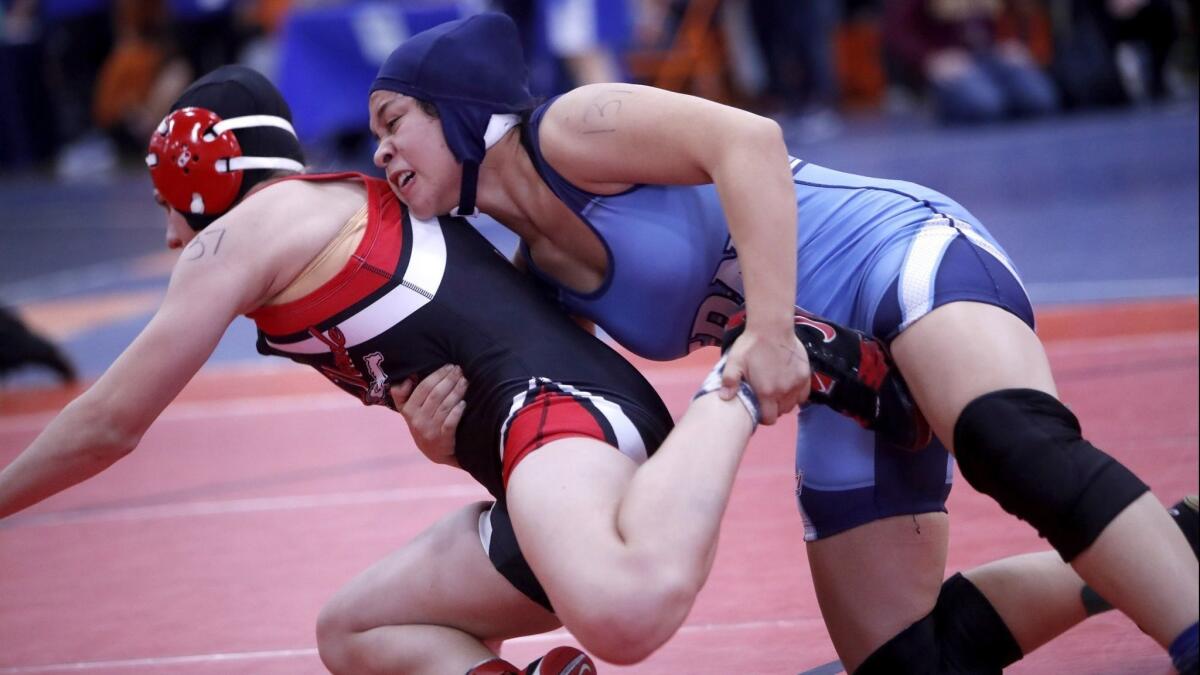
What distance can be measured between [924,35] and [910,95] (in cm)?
139

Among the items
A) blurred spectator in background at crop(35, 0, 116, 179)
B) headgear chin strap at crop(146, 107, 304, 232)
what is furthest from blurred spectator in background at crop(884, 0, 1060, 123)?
headgear chin strap at crop(146, 107, 304, 232)

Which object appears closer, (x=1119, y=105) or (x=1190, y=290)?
(x=1190, y=290)

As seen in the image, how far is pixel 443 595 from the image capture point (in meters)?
2.96

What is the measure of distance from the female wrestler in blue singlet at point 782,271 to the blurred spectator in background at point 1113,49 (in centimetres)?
988

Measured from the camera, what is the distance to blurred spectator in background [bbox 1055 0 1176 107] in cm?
1227

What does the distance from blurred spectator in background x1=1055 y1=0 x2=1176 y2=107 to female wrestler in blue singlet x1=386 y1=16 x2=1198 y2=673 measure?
389 inches

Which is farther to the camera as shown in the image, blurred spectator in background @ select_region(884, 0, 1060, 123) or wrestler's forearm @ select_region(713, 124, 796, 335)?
blurred spectator in background @ select_region(884, 0, 1060, 123)

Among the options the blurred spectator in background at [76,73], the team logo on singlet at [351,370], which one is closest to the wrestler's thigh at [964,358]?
the team logo on singlet at [351,370]

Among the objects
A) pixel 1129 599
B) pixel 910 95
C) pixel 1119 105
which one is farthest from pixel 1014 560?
pixel 910 95

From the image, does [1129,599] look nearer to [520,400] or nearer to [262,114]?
[520,400]

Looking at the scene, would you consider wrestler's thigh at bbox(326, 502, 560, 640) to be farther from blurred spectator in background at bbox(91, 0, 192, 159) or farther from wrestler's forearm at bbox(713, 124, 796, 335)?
blurred spectator in background at bbox(91, 0, 192, 159)

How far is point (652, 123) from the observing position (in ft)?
9.52

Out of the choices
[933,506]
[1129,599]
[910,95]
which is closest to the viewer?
[1129,599]

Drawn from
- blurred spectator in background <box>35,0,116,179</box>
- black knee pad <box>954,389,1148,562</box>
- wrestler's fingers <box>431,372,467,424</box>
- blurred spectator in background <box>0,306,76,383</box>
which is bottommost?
blurred spectator in background <box>35,0,116,179</box>
